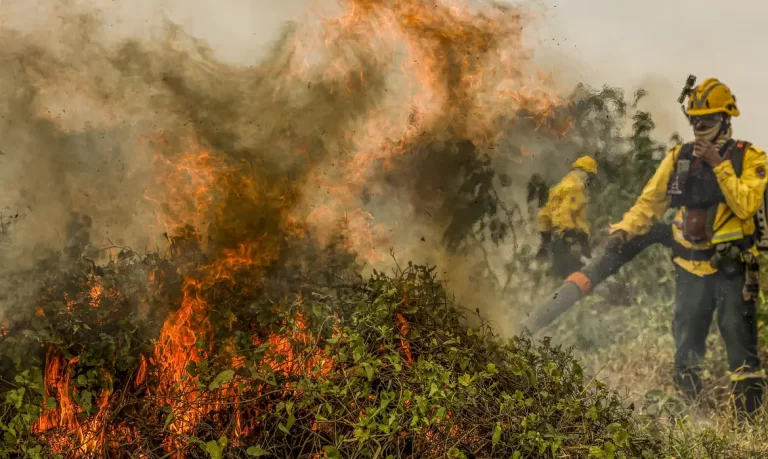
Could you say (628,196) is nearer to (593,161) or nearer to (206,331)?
(593,161)

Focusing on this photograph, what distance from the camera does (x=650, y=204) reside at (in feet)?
25.0

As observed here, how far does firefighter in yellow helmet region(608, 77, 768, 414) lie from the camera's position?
709 centimetres

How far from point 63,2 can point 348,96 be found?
Result: 277 centimetres

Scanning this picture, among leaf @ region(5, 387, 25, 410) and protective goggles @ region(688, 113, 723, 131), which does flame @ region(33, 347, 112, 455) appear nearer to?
leaf @ region(5, 387, 25, 410)

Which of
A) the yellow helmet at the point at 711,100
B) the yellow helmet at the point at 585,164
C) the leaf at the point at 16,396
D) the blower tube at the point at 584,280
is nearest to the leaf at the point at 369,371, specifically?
the leaf at the point at 16,396

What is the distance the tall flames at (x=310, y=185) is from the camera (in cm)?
471

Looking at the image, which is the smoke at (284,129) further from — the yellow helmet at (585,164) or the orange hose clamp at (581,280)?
the orange hose clamp at (581,280)

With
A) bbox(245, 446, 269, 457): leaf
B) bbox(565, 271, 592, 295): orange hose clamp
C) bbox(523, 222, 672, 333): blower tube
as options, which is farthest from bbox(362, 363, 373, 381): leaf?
bbox(565, 271, 592, 295): orange hose clamp

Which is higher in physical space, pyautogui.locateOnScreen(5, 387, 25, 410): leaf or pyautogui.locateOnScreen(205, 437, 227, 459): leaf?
pyautogui.locateOnScreen(205, 437, 227, 459): leaf

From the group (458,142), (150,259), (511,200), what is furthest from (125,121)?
(511,200)

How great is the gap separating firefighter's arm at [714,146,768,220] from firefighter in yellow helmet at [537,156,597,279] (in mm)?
1338

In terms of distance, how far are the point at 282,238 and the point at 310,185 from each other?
106 cm

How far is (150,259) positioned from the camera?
5.44 m

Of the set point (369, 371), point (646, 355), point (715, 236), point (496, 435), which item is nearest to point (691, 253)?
point (715, 236)
